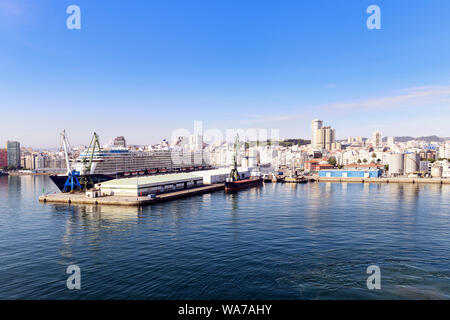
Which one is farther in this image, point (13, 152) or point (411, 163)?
point (13, 152)

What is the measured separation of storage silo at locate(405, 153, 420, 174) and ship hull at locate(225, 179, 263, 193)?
54927mm

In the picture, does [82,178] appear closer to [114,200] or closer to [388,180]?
[114,200]

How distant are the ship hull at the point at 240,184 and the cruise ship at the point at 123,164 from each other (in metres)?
25.7

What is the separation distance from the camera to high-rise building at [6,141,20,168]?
14400 cm

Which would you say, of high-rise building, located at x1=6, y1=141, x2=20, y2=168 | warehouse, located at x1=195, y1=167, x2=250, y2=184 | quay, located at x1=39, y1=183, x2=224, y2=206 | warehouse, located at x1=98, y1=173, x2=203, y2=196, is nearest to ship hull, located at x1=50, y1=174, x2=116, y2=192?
quay, located at x1=39, y1=183, x2=224, y2=206

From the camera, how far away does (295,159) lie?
144m

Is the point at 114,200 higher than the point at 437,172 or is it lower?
lower

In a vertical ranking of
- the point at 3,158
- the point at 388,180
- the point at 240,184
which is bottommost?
the point at 388,180

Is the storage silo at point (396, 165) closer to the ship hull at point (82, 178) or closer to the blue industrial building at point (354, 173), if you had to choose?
the blue industrial building at point (354, 173)

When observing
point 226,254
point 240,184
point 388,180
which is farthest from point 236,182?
point 388,180

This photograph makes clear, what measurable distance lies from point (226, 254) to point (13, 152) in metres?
166

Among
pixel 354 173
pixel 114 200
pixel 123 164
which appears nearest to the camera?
pixel 114 200

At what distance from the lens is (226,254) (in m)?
18.9

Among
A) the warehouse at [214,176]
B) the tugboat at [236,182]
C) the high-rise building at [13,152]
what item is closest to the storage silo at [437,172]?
the tugboat at [236,182]
